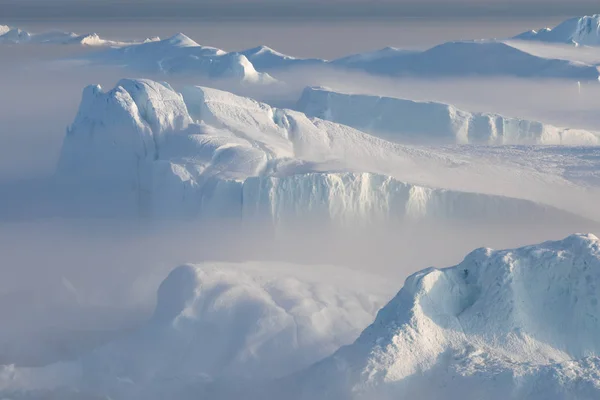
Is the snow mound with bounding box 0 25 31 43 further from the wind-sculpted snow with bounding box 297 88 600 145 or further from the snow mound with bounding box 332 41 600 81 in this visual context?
the wind-sculpted snow with bounding box 297 88 600 145

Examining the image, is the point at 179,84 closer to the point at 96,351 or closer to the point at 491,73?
the point at 491,73

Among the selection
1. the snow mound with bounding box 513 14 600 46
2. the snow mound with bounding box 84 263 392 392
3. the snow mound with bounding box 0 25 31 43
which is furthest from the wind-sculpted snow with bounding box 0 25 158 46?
the snow mound with bounding box 84 263 392 392

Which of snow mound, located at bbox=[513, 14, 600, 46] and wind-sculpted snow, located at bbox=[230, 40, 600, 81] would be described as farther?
snow mound, located at bbox=[513, 14, 600, 46]

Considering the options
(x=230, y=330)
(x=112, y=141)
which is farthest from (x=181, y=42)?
(x=230, y=330)

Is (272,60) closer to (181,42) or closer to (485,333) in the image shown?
(181,42)

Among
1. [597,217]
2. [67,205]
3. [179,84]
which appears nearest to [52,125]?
[179,84]

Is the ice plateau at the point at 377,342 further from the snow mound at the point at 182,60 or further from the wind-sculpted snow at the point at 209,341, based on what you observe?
the snow mound at the point at 182,60

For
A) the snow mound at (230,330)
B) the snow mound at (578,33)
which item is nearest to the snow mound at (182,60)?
the snow mound at (578,33)

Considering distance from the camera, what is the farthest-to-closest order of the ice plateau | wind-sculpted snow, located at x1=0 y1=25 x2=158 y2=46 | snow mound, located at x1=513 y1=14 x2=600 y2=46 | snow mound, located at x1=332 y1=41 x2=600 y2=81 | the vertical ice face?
wind-sculpted snow, located at x1=0 y1=25 x2=158 y2=46 → snow mound, located at x1=513 y1=14 x2=600 y2=46 → snow mound, located at x1=332 y1=41 x2=600 y2=81 → the vertical ice face → the ice plateau
